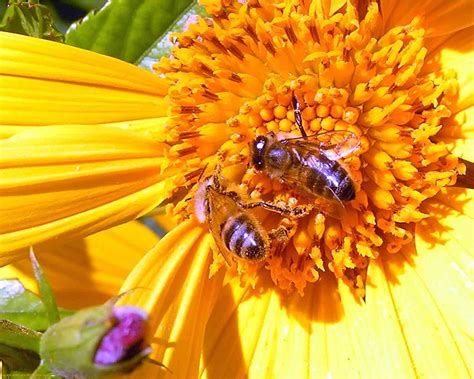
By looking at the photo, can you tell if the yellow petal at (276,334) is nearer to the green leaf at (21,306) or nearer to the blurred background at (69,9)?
the green leaf at (21,306)

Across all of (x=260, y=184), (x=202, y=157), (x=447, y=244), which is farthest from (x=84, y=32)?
(x=447, y=244)

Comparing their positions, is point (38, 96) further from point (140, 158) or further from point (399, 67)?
point (399, 67)

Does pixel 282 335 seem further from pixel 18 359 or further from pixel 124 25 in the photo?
pixel 124 25

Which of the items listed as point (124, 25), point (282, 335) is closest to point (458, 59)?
point (282, 335)

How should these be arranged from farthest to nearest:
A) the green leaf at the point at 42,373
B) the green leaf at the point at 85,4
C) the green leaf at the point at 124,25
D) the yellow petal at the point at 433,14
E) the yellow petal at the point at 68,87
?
the green leaf at the point at 85,4
the green leaf at the point at 124,25
the yellow petal at the point at 68,87
the yellow petal at the point at 433,14
the green leaf at the point at 42,373

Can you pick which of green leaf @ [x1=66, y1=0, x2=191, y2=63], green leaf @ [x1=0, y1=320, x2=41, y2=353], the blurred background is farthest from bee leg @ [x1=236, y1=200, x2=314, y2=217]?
the blurred background

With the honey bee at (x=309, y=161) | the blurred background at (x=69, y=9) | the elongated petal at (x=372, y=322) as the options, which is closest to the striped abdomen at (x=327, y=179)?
the honey bee at (x=309, y=161)
